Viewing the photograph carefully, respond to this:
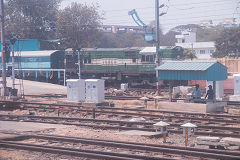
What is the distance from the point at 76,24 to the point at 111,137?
1965 inches

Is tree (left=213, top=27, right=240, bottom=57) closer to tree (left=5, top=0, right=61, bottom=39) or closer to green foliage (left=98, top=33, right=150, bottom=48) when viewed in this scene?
green foliage (left=98, top=33, right=150, bottom=48)

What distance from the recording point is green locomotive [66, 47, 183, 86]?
34.7m

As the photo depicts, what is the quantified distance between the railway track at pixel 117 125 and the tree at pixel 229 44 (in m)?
50.5

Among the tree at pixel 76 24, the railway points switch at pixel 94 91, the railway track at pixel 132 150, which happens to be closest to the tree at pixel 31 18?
the tree at pixel 76 24

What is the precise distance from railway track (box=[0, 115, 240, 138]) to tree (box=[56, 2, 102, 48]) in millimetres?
43319

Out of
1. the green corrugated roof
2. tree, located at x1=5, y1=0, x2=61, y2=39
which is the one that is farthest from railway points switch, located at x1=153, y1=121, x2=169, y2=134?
tree, located at x1=5, y1=0, x2=61, y2=39

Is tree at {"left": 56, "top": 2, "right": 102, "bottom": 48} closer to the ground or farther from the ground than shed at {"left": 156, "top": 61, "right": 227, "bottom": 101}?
farther from the ground

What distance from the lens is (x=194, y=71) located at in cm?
1889

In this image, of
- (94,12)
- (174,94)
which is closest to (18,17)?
(94,12)

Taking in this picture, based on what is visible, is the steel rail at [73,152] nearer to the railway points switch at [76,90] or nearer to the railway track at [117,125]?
the railway track at [117,125]

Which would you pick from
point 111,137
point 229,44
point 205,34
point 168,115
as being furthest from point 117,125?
point 205,34

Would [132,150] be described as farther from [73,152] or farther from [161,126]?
[161,126]

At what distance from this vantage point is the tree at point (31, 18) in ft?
214

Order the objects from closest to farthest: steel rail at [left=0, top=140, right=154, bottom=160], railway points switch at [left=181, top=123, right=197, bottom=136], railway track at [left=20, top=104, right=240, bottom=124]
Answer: steel rail at [left=0, top=140, right=154, bottom=160] → railway points switch at [left=181, top=123, right=197, bottom=136] → railway track at [left=20, top=104, right=240, bottom=124]
